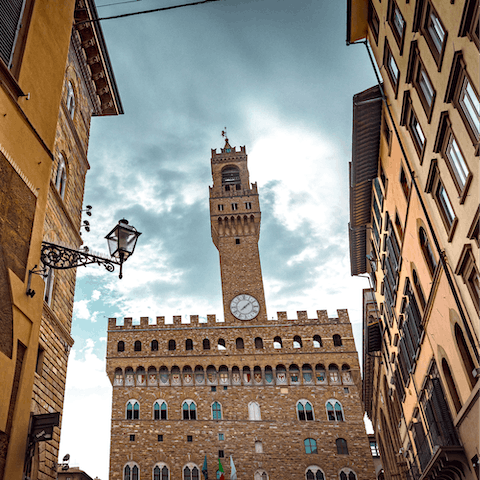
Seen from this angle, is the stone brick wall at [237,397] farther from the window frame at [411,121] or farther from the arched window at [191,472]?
the window frame at [411,121]

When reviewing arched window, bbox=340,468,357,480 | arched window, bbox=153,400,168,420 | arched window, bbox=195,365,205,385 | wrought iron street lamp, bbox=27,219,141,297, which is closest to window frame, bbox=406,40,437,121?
wrought iron street lamp, bbox=27,219,141,297

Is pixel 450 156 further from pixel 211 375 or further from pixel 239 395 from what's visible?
pixel 211 375

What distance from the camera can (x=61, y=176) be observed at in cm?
1371

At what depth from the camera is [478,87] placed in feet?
27.8

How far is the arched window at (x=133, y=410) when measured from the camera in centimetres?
3256

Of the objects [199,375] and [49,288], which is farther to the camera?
[199,375]

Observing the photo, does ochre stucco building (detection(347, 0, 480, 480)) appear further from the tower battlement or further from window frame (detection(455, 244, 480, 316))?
the tower battlement

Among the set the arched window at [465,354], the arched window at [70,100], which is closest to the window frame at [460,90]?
the arched window at [465,354]

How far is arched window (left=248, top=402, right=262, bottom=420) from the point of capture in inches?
1291

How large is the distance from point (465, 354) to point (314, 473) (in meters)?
22.8

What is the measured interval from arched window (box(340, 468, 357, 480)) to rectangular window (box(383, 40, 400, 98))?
82.9 feet

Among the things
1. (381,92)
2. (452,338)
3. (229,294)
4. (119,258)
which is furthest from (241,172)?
(119,258)

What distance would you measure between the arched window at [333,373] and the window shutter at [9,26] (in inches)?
1234

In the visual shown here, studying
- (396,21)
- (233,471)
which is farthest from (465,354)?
(233,471)
